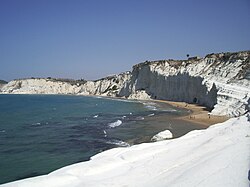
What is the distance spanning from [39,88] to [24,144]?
166 m

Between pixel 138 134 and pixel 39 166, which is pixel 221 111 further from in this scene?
pixel 39 166

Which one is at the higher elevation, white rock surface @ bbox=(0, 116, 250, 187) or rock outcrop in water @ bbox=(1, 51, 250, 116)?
rock outcrop in water @ bbox=(1, 51, 250, 116)

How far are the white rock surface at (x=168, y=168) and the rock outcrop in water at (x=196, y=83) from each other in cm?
1919

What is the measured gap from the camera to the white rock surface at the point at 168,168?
9.98m

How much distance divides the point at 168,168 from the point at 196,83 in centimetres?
5891

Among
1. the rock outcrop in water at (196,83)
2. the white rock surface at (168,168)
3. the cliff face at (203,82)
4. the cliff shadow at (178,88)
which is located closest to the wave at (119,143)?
the white rock surface at (168,168)

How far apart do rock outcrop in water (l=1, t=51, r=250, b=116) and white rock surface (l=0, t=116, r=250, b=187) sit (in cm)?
1919

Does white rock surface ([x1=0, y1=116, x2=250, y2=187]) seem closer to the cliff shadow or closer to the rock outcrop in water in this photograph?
the rock outcrop in water

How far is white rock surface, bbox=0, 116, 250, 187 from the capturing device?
9.98 m

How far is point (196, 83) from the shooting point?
68.9 m

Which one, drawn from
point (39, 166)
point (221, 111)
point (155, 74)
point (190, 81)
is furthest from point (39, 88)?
point (39, 166)

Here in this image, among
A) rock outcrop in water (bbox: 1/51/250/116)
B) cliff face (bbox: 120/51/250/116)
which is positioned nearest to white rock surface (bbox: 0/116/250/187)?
rock outcrop in water (bbox: 1/51/250/116)

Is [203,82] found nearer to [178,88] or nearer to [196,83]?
[196,83]

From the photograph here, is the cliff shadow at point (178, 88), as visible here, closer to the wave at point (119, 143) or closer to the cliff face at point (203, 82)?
the cliff face at point (203, 82)
